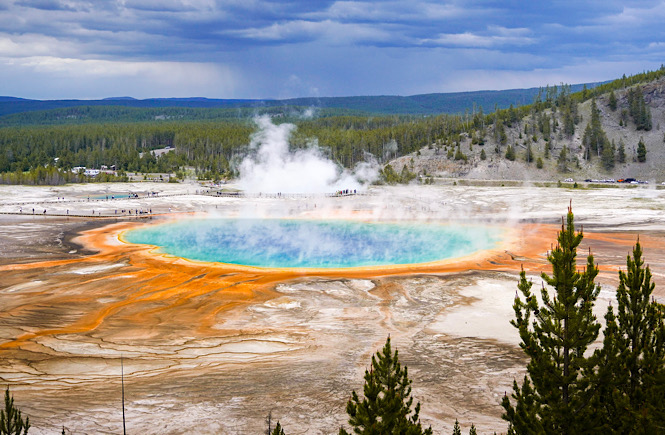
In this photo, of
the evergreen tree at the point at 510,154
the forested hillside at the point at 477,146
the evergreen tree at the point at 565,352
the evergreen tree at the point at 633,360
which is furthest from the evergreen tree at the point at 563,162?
the evergreen tree at the point at 565,352

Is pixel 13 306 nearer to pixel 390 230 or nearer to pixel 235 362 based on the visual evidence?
pixel 235 362

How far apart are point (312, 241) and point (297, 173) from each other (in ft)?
151

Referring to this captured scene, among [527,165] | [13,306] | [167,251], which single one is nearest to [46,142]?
[527,165]

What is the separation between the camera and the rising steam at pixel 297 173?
80438 mm

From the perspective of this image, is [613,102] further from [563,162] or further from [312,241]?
[312,241]

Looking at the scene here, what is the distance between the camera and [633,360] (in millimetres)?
9156

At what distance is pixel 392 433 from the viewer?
26.6 ft

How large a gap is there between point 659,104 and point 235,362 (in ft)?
328

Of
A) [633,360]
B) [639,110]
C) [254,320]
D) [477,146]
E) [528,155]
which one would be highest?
[639,110]

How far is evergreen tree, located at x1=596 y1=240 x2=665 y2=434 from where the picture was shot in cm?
861

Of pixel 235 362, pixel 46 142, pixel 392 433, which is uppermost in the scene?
pixel 46 142

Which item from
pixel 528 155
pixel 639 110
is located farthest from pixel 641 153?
pixel 528 155

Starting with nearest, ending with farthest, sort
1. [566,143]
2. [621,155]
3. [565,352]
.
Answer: [565,352] < [621,155] < [566,143]

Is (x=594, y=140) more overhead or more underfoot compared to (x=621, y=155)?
more overhead
